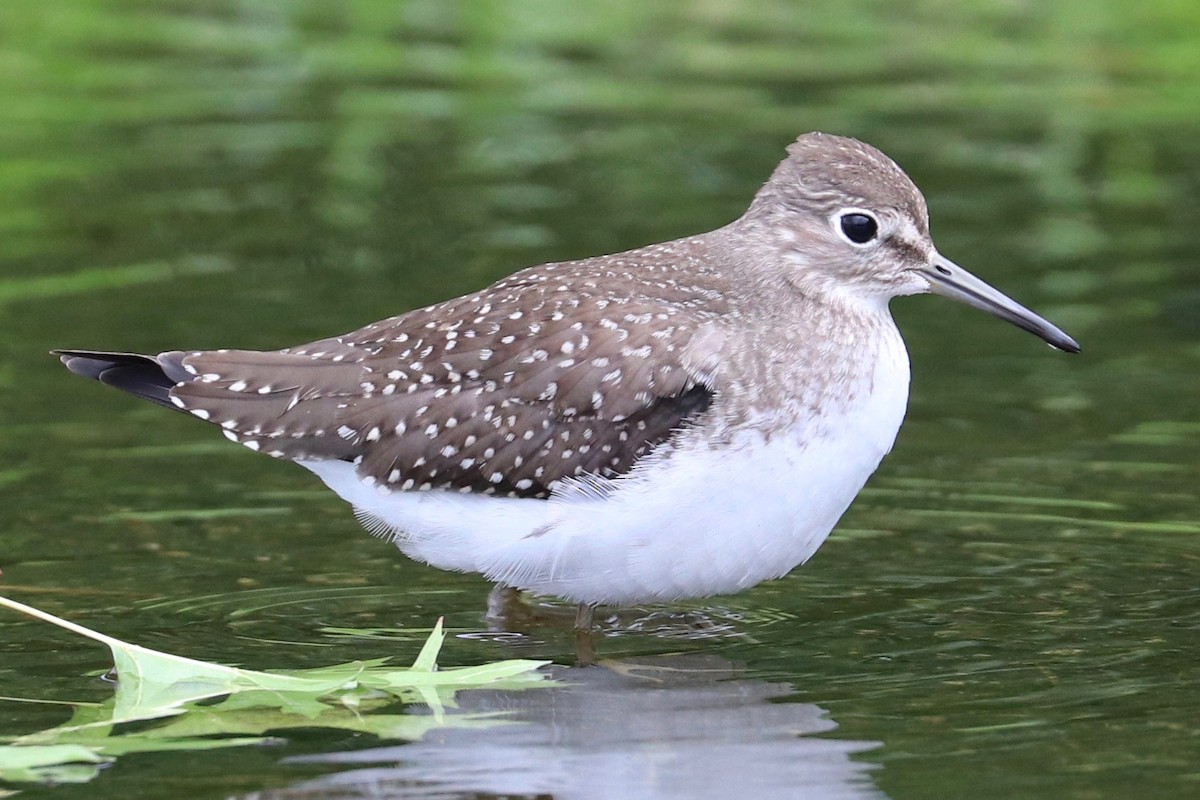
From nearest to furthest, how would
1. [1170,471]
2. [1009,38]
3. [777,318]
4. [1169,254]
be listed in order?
[777,318] < [1170,471] < [1169,254] < [1009,38]

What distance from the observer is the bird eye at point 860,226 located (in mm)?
10117

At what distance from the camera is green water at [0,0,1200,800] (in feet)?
27.9

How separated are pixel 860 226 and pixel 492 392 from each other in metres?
1.98

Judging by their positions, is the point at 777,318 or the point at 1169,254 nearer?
the point at 777,318

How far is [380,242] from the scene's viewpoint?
56.1 ft

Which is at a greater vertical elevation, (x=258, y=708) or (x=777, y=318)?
(x=777, y=318)

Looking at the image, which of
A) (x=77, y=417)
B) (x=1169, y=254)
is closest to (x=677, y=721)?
(x=77, y=417)

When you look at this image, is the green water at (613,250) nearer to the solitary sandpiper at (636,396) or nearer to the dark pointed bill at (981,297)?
the solitary sandpiper at (636,396)

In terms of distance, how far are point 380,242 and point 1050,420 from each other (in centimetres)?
643

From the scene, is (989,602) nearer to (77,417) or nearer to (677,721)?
(677,721)

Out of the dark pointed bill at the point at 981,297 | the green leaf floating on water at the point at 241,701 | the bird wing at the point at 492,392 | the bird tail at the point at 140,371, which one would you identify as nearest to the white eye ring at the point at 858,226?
the dark pointed bill at the point at 981,297

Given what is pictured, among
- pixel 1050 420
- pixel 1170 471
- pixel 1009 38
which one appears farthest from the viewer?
pixel 1009 38

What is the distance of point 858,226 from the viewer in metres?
10.1

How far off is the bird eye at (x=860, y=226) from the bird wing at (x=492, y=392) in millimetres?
906
